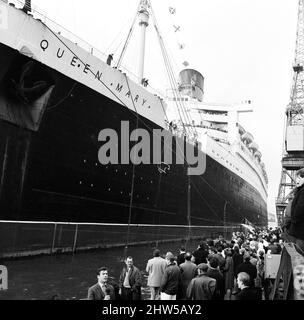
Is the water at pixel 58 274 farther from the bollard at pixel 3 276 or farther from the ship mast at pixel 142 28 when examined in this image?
the ship mast at pixel 142 28

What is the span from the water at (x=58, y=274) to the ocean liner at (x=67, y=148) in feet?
1.73

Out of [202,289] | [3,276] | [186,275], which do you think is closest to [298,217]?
[202,289]

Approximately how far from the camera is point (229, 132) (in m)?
32.4

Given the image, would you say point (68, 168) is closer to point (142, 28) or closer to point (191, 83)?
point (142, 28)

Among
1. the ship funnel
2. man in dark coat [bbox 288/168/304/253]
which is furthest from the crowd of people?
the ship funnel

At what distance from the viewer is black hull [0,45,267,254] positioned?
1031 centimetres

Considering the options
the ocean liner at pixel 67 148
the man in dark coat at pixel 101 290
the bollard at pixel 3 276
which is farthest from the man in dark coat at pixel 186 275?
the ocean liner at pixel 67 148

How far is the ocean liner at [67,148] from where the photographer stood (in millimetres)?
10281

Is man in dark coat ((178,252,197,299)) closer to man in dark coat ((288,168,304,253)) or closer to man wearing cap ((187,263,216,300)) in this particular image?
man wearing cap ((187,263,216,300))

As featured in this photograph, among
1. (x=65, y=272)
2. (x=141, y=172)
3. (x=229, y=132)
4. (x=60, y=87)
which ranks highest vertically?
(x=229, y=132)

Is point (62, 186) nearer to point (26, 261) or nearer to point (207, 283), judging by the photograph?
point (26, 261)

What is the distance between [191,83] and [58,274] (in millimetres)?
27860

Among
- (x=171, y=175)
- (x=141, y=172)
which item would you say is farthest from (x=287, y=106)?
(x=141, y=172)

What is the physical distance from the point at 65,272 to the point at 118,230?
15.9 ft
